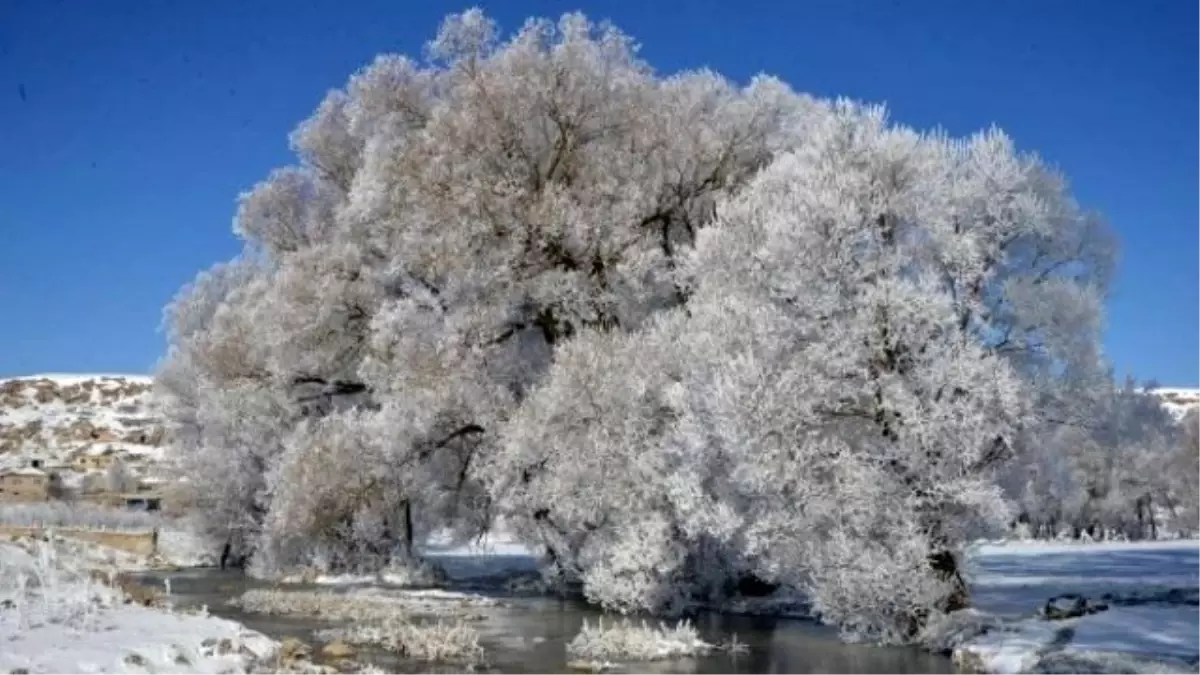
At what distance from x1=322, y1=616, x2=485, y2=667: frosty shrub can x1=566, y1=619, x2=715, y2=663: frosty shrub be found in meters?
1.66

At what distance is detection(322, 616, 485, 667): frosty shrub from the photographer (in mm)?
17234

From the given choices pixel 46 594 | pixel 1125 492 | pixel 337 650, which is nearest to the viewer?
pixel 46 594

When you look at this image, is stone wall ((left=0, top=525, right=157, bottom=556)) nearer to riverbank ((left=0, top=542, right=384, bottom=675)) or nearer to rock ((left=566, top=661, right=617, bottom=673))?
riverbank ((left=0, top=542, right=384, bottom=675))

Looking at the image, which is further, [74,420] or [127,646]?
[74,420]

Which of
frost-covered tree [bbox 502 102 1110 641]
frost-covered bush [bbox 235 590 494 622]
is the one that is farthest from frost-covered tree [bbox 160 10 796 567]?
frost-covered tree [bbox 502 102 1110 641]

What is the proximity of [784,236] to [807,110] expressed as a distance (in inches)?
450

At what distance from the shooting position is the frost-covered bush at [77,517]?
50.6 metres

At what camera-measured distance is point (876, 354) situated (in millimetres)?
18078

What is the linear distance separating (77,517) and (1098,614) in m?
50.0

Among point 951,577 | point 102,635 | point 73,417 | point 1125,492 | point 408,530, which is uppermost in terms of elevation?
point 73,417

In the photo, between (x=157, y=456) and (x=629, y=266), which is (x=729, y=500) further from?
(x=157, y=456)

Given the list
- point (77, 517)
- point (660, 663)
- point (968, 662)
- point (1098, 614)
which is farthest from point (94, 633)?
point (77, 517)

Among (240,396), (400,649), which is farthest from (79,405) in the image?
(400,649)

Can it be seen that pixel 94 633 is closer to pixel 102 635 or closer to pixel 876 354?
pixel 102 635
